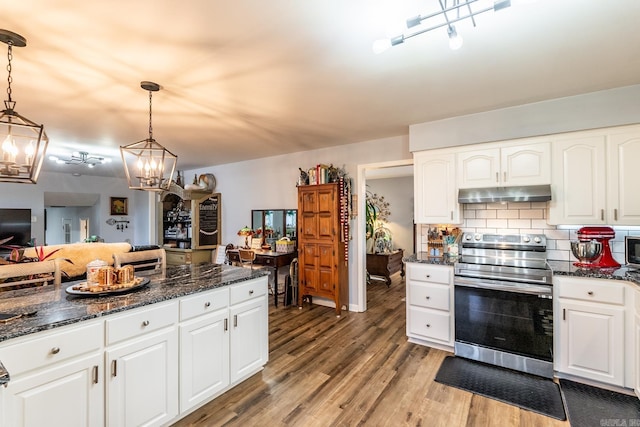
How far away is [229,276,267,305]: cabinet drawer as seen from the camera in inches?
93.5

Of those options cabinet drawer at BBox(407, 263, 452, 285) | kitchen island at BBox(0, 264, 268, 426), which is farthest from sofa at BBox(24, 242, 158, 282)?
cabinet drawer at BBox(407, 263, 452, 285)

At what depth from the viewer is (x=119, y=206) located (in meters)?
8.57

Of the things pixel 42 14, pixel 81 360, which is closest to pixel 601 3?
pixel 42 14

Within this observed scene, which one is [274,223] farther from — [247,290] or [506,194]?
[506,194]

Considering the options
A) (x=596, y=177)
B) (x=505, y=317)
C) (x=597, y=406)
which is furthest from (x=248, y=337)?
(x=596, y=177)

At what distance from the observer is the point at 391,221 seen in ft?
24.8

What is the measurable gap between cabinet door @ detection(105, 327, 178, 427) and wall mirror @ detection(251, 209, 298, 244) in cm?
326

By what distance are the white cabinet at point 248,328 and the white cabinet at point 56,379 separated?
90 cm

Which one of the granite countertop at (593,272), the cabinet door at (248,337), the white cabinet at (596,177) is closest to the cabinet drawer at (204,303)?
the cabinet door at (248,337)

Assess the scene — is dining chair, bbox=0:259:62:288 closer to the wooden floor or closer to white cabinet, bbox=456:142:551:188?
the wooden floor

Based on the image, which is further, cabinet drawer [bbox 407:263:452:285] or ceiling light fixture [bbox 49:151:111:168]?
ceiling light fixture [bbox 49:151:111:168]

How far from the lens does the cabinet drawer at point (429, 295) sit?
3074 mm

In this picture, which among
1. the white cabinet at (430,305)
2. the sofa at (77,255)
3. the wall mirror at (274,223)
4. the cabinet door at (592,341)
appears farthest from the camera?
the wall mirror at (274,223)

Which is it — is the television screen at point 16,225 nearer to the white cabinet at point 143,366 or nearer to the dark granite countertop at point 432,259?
the white cabinet at point 143,366
